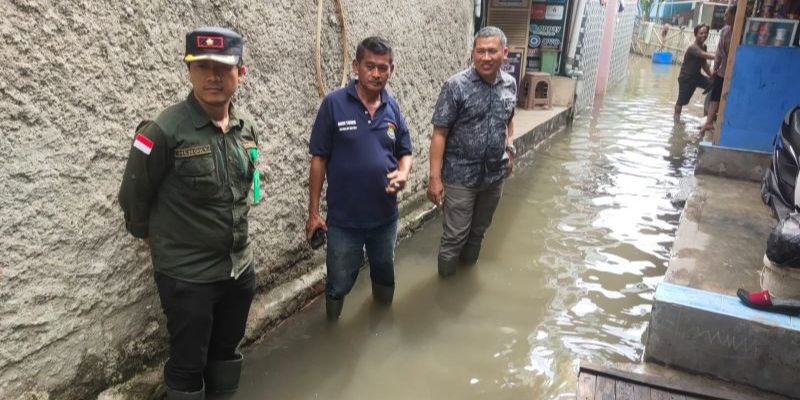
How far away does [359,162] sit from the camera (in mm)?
3088

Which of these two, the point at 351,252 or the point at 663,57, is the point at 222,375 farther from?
the point at 663,57

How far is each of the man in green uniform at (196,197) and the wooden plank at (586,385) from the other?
1703mm

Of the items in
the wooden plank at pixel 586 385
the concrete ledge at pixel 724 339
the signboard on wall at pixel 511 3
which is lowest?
the wooden plank at pixel 586 385

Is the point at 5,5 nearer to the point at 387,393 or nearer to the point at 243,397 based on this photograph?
the point at 243,397

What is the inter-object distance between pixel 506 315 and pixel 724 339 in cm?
133

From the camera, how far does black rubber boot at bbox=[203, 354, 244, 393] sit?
271 centimetres

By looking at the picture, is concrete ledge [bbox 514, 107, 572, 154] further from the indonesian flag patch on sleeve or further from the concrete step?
the indonesian flag patch on sleeve

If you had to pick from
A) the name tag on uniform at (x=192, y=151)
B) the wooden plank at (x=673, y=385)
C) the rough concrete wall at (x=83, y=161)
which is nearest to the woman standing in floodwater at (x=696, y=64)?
the wooden plank at (x=673, y=385)

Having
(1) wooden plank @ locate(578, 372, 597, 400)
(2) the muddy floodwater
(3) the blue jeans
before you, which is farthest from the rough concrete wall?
(1) wooden plank @ locate(578, 372, 597, 400)

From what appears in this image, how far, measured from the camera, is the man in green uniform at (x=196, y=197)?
6.89 feet

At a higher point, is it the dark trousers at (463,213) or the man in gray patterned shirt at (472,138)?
the man in gray patterned shirt at (472,138)

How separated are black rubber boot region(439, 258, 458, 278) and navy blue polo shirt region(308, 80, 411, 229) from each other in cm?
109

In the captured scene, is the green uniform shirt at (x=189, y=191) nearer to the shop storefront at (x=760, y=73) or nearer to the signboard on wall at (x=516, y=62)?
the shop storefront at (x=760, y=73)

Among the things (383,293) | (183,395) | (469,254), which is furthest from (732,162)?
(183,395)
